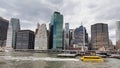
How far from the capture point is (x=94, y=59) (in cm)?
10388

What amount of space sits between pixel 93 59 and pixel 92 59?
1.87 feet

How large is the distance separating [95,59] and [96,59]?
2.14ft

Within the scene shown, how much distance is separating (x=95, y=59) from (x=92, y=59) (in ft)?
5.52

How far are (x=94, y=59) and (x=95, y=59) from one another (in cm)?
63

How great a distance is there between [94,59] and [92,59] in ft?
3.91

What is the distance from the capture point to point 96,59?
103062mm

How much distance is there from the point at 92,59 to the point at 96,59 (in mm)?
2244

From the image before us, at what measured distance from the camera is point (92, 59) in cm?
10369

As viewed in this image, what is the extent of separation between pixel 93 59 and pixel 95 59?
112cm

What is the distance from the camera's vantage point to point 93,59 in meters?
104
